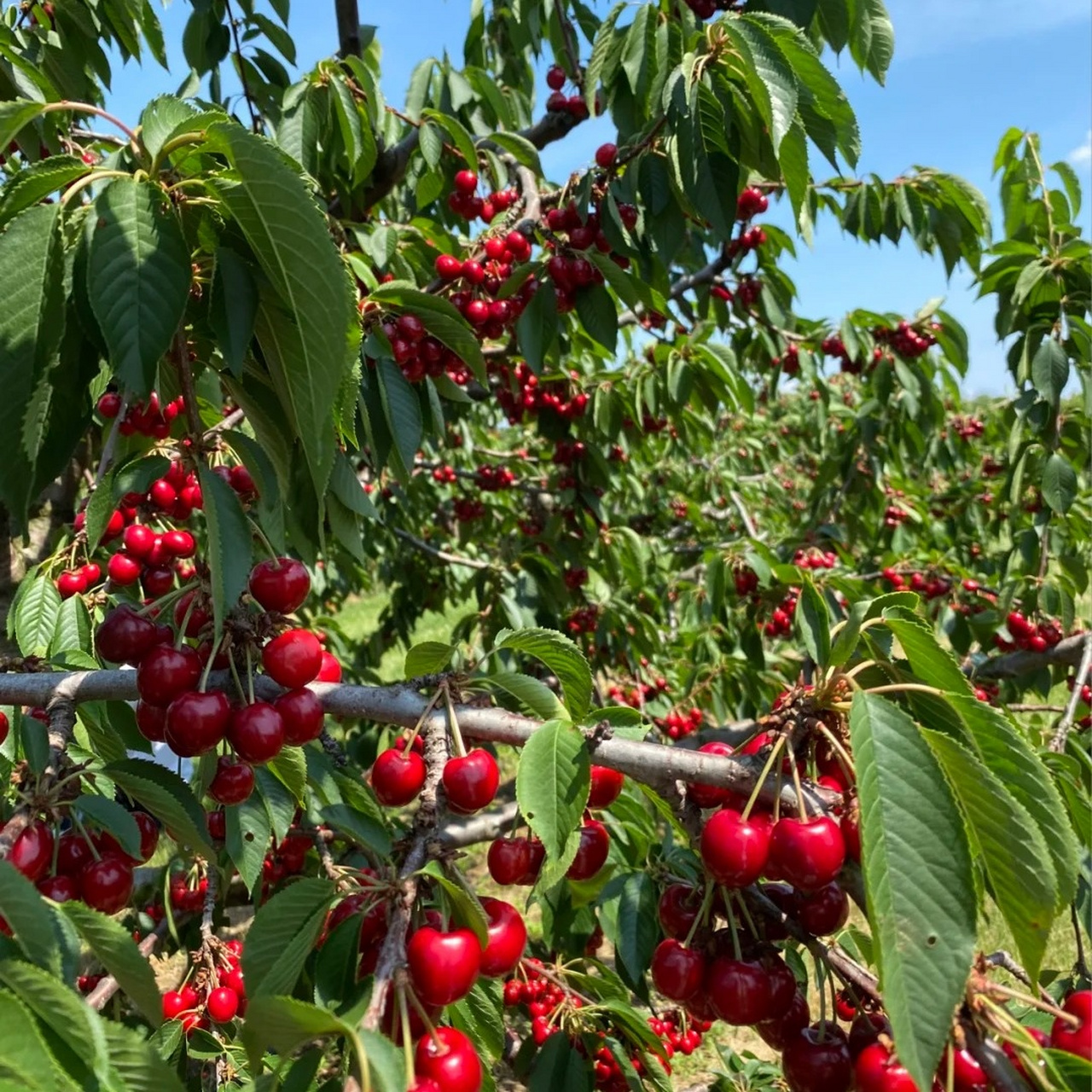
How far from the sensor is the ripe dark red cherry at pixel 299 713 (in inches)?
40.8

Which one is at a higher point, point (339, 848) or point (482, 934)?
point (482, 934)

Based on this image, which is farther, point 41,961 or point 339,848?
point 339,848

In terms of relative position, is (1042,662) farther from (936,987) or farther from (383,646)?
(383,646)

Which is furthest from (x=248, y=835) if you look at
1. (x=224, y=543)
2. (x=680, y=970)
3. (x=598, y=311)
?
(x=598, y=311)

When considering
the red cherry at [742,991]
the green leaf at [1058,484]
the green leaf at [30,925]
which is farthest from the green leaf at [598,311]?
the green leaf at [30,925]

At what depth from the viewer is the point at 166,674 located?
1000 millimetres

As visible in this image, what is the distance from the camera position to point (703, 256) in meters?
2.63

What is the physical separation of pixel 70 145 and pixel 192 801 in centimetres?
172

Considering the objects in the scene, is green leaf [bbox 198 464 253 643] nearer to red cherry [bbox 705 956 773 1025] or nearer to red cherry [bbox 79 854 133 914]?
red cherry [bbox 79 854 133 914]

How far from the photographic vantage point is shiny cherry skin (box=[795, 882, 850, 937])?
0.96 metres

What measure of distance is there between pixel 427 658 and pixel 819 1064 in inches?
26.0

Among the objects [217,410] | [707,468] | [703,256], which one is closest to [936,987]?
[217,410]

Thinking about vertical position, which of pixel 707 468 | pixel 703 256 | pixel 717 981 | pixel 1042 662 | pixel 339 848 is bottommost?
pixel 339 848

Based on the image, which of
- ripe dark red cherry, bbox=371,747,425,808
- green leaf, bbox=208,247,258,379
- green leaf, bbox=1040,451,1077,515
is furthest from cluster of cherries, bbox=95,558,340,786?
green leaf, bbox=1040,451,1077,515
